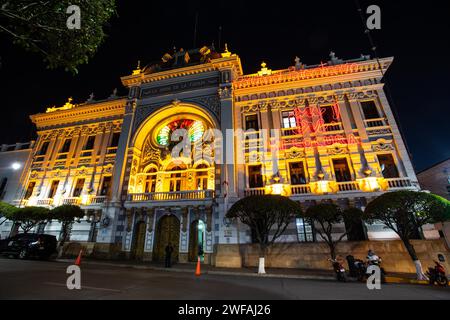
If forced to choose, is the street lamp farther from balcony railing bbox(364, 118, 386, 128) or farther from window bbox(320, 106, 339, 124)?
balcony railing bbox(364, 118, 386, 128)

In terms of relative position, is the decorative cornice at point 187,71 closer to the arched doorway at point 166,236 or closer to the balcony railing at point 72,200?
the balcony railing at point 72,200

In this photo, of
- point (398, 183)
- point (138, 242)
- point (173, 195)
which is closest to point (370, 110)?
point (398, 183)

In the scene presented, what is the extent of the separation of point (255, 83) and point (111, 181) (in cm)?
1700

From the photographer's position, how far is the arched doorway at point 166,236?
60.5ft

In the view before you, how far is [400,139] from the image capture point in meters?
16.9

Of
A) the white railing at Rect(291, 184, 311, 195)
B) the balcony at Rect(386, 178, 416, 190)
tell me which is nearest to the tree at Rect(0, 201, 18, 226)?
the white railing at Rect(291, 184, 311, 195)

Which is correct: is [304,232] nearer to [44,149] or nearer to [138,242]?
[138,242]

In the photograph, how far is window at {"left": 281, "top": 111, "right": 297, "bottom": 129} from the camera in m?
19.7

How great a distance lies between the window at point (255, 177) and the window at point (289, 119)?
15.5ft

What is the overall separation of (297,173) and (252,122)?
642 cm

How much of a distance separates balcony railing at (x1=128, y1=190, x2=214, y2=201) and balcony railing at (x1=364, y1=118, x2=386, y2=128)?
1421 centimetres

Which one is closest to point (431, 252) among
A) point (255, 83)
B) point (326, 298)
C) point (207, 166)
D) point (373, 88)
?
point (326, 298)

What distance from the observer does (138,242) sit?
19203 millimetres

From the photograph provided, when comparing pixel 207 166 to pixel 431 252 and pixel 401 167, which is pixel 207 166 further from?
pixel 431 252
